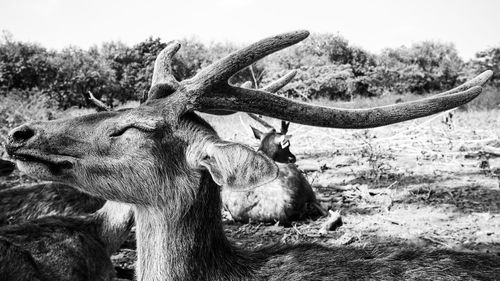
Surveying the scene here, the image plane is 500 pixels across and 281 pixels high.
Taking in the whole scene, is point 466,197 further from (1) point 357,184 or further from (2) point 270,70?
(2) point 270,70

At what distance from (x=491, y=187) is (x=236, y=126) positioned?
8299mm

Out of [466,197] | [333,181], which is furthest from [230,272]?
[333,181]

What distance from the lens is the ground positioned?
4.95 metres

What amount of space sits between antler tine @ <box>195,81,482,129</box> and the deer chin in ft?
2.50

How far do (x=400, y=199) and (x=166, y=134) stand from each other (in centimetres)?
479

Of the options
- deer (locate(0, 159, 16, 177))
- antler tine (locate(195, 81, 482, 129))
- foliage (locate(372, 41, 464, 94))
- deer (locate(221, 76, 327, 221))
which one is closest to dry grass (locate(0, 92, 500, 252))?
deer (locate(221, 76, 327, 221))

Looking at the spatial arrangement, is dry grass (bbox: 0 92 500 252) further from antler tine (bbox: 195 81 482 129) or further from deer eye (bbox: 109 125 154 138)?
deer eye (bbox: 109 125 154 138)

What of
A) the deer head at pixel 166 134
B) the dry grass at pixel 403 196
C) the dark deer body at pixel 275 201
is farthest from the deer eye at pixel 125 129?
the dark deer body at pixel 275 201

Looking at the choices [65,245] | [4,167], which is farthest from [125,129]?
[4,167]

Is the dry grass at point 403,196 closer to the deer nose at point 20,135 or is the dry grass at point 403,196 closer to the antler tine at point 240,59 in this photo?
the antler tine at point 240,59

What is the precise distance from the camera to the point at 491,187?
692cm

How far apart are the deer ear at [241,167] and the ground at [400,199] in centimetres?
248

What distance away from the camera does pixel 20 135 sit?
95.7 inches

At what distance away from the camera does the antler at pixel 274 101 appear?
7.71ft
